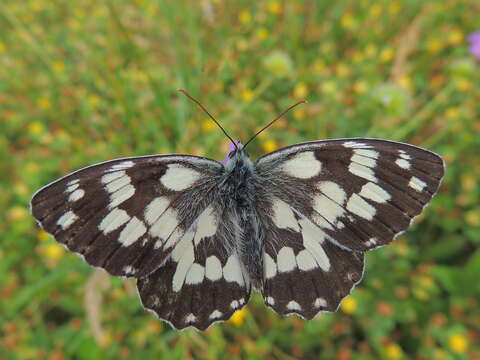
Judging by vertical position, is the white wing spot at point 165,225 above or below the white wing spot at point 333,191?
above

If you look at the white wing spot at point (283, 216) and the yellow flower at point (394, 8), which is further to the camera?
the yellow flower at point (394, 8)

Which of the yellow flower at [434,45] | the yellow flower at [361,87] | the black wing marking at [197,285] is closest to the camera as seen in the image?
the black wing marking at [197,285]

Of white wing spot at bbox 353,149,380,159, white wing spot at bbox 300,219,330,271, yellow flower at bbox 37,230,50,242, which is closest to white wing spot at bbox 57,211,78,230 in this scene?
white wing spot at bbox 300,219,330,271

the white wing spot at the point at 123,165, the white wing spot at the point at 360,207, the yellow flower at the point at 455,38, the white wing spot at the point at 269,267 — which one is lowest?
the yellow flower at the point at 455,38

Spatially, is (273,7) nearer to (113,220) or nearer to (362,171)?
(362,171)

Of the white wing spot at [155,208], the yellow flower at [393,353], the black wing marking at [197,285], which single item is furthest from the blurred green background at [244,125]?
the white wing spot at [155,208]

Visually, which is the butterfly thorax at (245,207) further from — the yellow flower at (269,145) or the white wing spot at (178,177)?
the yellow flower at (269,145)

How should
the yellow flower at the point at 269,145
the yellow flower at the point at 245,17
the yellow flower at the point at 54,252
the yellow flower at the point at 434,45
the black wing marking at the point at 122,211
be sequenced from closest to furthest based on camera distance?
1. the black wing marking at the point at 122,211
2. the yellow flower at the point at 54,252
3. the yellow flower at the point at 269,145
4. the yellow flower at the point at 434,45
5. the yellow flower at the point at 245,17

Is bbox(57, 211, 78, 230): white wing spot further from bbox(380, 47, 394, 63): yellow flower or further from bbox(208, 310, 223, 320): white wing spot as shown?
bbox(380, 47, 394, 63): yellow flower

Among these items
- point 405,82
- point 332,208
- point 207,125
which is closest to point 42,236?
point 207,125
